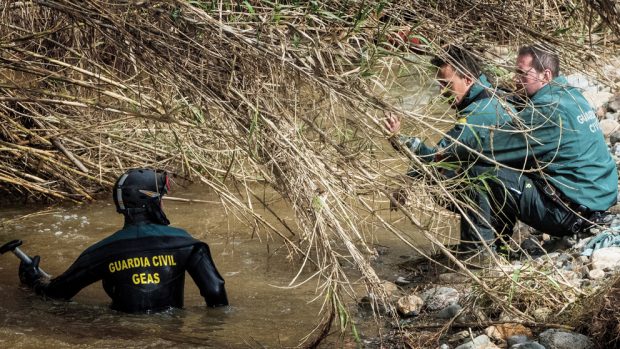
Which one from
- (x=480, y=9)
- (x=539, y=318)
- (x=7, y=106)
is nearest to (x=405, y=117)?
(x=480, y=9)

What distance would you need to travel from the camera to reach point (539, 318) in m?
4.80

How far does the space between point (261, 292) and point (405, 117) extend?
6.97 feet

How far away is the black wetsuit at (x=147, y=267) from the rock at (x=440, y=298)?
1.16 m

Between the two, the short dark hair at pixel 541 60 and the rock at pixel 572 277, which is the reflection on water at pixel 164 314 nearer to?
the rock at pixel 572 277

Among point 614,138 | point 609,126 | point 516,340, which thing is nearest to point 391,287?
point 516,340

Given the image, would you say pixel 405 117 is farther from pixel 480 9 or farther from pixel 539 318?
pixel 539 318

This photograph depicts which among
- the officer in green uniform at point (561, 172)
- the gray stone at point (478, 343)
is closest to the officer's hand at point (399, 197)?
the gray stone at point (478, 343)

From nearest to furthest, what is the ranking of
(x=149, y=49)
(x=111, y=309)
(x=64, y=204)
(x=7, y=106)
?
(x=149, y=49)
(x=111, y=309)
(x=7, y=106)
(x=64, y=204)

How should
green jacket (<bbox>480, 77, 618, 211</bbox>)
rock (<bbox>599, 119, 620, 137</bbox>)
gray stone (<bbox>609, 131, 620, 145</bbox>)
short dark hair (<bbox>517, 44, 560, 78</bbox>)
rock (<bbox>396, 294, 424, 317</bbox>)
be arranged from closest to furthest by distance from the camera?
1. rock (<bbox>396, 294, 424, 317</bbox>)
2. short dark hair (<bbox>517, 44, 560, 78</bbox>)
3. green jacket (<bbox>480, 77, 618, 211</bbox>)
4. gray stone (<bbox>609, 131, 620, 145</bbox>)
5. rock (<bbox>599, 119, 620, 137</bbox>)

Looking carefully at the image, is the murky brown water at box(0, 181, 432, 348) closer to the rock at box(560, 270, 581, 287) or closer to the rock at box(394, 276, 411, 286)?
the rock at box(394, 276, 411, 286)

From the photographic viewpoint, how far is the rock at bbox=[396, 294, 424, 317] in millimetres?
5453

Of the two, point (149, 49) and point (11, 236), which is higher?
point (149, 49)

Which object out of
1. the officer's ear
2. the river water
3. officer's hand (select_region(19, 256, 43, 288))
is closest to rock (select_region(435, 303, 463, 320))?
the river water

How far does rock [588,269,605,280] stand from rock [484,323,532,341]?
72 centimetres
